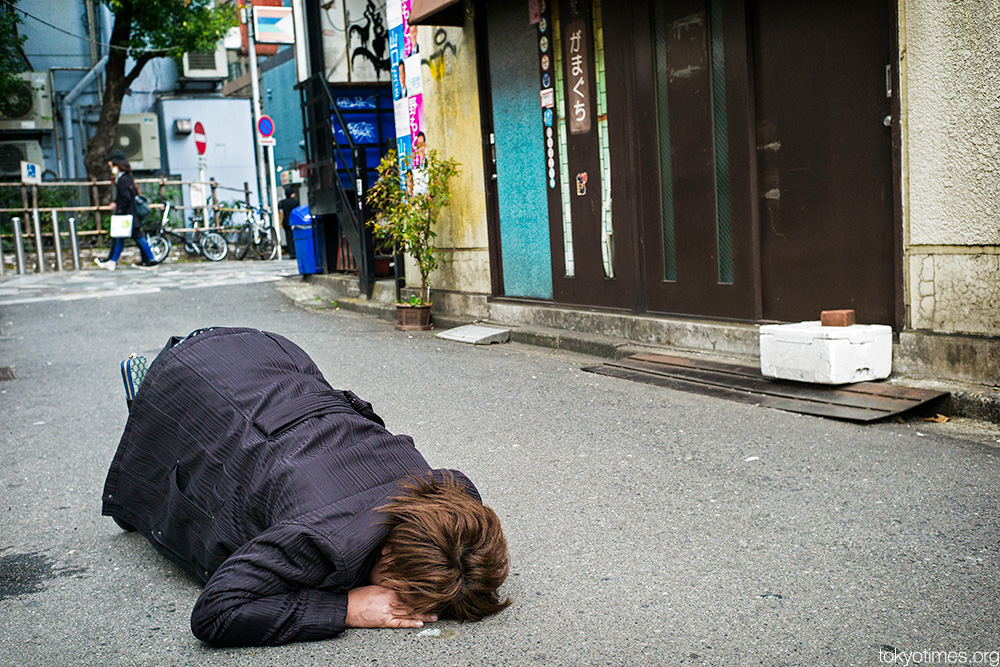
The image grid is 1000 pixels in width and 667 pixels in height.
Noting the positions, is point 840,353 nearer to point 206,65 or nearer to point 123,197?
point 123,197

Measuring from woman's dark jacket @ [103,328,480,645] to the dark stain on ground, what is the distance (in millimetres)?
292

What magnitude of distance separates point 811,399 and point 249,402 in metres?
3.49

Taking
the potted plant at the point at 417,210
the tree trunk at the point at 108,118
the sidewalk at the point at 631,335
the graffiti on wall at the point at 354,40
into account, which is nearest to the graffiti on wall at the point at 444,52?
the potted plant at the point at 417,210

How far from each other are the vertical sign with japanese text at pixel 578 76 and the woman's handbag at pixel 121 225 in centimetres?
1239

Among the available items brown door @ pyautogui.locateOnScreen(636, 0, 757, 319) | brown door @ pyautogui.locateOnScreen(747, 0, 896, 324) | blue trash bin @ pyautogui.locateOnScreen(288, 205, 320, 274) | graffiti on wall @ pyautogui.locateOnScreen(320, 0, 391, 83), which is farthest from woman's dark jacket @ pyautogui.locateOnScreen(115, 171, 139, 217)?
brown door @ pyautogui.locateOnScreen(747, 0, 896, 324)

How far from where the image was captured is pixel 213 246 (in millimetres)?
21672

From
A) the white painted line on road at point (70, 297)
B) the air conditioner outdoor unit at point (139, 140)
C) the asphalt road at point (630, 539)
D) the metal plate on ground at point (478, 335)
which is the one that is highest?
the air conditioner outdoor unit at point (139, 140)

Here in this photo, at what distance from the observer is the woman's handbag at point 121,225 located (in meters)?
17.9

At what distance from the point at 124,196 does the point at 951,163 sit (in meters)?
16.2

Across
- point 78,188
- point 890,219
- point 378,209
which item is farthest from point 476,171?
point 78,188

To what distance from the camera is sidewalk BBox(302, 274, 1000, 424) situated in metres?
4.95

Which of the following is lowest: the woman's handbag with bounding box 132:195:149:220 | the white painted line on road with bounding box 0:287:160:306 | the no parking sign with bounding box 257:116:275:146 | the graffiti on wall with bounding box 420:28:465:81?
the white painted line on road with bounding box 0:287:160:306

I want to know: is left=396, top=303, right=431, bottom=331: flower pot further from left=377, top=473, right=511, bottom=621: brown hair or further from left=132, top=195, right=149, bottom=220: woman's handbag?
left=132, top=195, right=149, bottom=220: woman's handbag

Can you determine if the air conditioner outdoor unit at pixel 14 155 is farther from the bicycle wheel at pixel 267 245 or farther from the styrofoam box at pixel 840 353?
the styrofoam box at pixel 840 353
